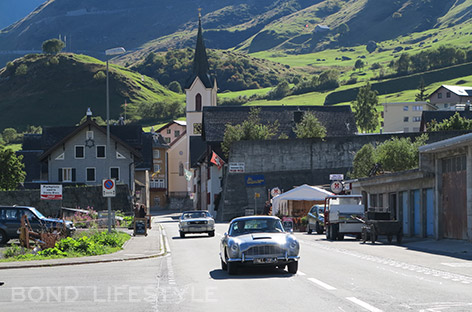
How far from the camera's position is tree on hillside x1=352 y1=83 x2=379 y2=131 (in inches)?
5974

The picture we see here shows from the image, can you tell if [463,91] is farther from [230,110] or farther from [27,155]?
[27,155]

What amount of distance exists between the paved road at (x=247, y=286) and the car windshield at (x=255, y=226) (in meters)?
1.02

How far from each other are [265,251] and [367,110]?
136 m

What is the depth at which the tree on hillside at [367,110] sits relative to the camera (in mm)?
151750

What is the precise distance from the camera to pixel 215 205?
8356 cm

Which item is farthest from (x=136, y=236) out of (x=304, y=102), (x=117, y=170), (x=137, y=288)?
(x=304, y=102)

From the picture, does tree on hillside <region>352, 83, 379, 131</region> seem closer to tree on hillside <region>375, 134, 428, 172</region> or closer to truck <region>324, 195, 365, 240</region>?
tree on hillside <region>375, 134, 428, 172</region>

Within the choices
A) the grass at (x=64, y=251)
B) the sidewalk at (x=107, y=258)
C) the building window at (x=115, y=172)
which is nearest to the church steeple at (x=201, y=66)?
the building window at (x=115, y=172)

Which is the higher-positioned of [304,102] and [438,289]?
[304,102]

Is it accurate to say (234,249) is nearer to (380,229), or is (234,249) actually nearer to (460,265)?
(460,265)

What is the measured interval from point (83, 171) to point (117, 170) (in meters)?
4.58

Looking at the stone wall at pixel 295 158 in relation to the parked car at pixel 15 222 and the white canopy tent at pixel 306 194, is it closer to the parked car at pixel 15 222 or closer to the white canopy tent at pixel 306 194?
the white canopy tent at pixel 306 194

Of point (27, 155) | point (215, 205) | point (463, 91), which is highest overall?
point (463, 91)

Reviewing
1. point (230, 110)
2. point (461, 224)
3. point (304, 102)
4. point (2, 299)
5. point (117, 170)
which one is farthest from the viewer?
point (304, 102)
